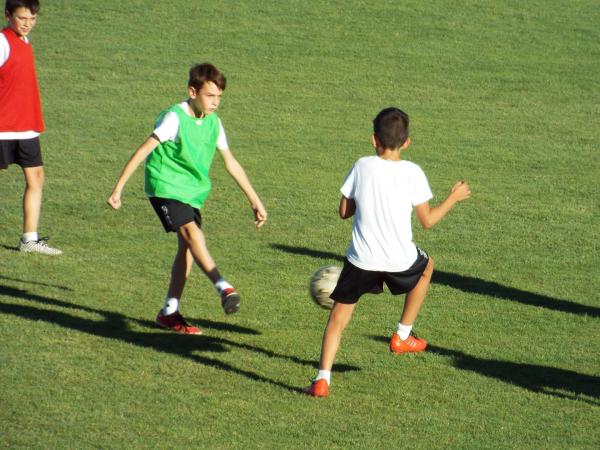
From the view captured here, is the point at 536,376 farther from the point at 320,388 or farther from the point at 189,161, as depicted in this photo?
the point at 189,161

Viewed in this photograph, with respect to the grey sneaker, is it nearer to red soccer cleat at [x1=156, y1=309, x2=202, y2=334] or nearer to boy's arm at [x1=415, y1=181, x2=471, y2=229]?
red soccer cleat at [x1=156, y1=309, x2=202, y2=334]

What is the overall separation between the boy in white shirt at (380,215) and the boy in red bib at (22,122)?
4195 mm

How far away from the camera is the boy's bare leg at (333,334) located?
7.16 m

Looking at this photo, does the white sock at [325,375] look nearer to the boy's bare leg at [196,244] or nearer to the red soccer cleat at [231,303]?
the red soccer cleat at [231,303]

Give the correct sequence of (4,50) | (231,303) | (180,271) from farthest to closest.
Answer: (4,50) < (180,271) < (231,303)

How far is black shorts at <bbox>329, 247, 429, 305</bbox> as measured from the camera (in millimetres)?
7190

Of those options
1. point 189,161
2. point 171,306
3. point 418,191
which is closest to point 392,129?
point 418,191

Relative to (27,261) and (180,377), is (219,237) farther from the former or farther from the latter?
(180,377)

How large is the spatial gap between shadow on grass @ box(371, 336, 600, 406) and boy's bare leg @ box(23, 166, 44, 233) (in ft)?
13.9

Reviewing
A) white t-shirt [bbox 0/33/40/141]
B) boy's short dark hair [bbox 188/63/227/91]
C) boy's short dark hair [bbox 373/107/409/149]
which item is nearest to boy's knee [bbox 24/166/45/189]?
white t-shirt [bbox 0/33/40/141]

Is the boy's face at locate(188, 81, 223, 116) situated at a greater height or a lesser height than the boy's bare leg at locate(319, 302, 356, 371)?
greater

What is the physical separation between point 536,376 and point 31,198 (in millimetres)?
5171

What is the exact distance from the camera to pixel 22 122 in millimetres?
10570

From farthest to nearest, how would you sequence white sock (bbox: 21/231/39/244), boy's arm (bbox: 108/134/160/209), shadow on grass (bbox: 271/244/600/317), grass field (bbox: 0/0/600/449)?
1. white sock (bbox: 21/231/39/244)
2. shadow on grass (bbox: 271/244/600/317)
3. boy's arm (bbox: 108/134/160/209)
4. grass field (bbox: 0/0/600/449)
